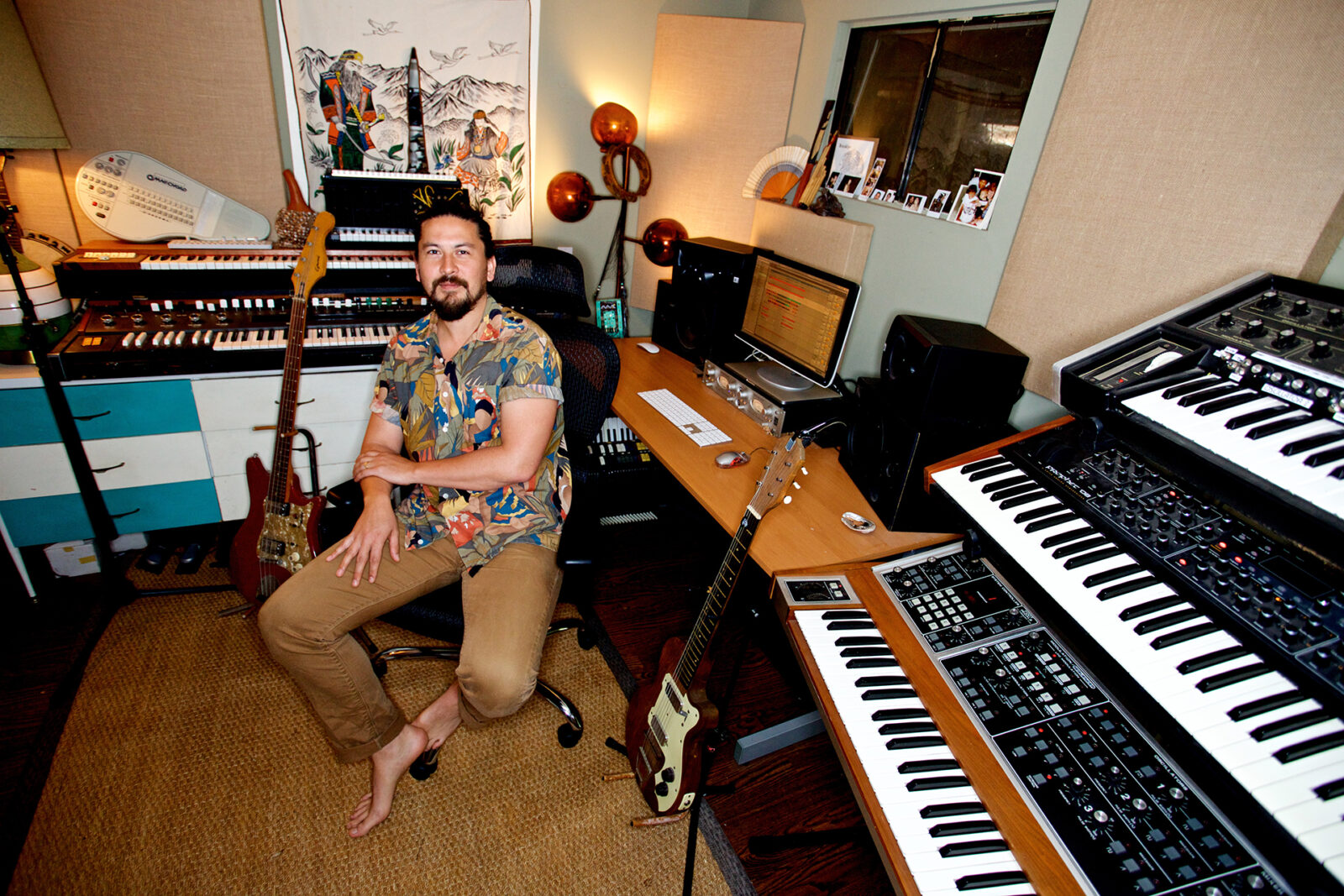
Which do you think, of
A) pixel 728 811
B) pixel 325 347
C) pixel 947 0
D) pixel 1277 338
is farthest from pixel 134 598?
pixel 947 0

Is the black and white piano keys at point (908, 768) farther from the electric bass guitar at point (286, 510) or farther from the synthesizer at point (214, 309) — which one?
the synthesizer at point (214, 309)

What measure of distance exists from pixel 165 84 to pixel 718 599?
271 centimetres

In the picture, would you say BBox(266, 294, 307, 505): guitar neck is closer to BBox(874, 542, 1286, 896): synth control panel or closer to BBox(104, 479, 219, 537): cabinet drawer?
BBox(104, 479, 219, 537): cabinet drawer

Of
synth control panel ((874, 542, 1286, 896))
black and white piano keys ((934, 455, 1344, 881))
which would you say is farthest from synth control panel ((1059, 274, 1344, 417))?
synth control panel ((874, 542, 1286, 896))

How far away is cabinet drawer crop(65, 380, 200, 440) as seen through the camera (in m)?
2.06

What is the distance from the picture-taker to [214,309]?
91.8 inches

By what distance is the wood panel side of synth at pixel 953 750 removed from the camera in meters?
0.92

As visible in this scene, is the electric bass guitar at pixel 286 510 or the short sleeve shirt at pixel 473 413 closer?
the short sleeve shirt at pixel 473 413

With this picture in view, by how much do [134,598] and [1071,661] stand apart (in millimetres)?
2801

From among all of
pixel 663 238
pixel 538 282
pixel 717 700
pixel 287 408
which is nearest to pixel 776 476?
pixel 717 700

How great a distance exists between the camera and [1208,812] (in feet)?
2.92

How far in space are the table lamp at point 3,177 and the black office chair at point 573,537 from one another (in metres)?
1.40

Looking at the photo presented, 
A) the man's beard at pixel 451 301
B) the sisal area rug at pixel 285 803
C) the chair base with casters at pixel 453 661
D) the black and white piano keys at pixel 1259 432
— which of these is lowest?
the sisal area rug at pixel 285 803

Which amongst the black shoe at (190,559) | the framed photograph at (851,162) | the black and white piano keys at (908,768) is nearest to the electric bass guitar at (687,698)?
the black and white piano keys at (908,768)
